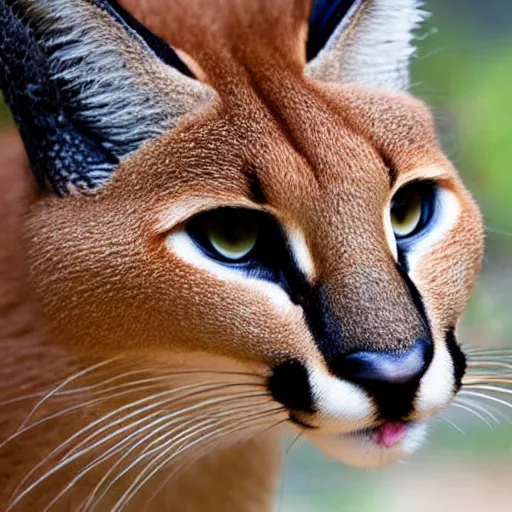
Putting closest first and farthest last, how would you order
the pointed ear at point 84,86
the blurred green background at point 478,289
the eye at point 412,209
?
the pointed ear at point 84,86
the eye at point 412,209
the blurred green background at point 478,289

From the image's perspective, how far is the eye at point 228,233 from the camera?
2.76 ft

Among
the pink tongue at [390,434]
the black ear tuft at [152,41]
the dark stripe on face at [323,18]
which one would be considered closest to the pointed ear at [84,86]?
the black ear tuft at [152,41]

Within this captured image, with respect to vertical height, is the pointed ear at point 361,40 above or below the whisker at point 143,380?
above

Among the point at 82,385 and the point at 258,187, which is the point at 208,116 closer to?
the point at 258,187

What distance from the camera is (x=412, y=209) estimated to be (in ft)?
3.02

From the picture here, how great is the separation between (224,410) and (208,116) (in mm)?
271

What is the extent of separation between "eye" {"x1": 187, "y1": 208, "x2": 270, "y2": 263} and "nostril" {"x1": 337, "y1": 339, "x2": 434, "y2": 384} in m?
0.13

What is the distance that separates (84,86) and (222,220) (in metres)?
0.16

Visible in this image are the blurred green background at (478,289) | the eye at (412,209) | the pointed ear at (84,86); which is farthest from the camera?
the blurred green background at (478,289)

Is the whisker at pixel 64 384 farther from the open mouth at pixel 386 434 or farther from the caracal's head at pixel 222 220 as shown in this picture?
the open mouth at pixel 386 434

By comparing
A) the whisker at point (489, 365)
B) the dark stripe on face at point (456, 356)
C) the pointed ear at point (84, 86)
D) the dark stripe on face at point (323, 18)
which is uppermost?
the dark stripe on face at point (323, 18)

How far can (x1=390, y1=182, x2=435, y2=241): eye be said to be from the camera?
0.91m

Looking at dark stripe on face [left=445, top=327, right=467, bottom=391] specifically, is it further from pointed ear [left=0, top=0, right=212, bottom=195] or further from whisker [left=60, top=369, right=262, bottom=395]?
pointed ear [left=0, top=0, right=212, bottom=195]

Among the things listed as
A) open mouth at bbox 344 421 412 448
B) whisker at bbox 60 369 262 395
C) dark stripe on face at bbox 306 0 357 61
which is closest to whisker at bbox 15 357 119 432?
whisker at bbox 60 369 262 395
